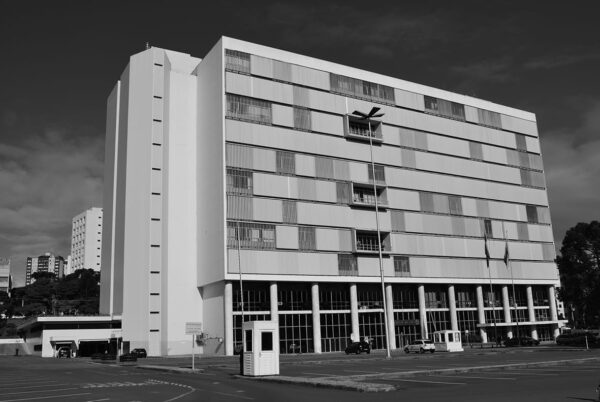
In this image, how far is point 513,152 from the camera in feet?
315

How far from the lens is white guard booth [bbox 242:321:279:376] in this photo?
29.7 m

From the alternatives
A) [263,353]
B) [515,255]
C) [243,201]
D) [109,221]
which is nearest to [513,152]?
[515,255]

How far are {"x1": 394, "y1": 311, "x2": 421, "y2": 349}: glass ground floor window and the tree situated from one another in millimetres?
20062

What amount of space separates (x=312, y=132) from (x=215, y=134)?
42.4 ft

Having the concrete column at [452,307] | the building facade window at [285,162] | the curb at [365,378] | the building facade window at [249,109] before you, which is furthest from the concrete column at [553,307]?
the curb at [365,378]

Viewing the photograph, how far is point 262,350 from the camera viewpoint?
3000 centimetres

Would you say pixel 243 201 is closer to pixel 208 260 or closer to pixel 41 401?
pixel 208 260

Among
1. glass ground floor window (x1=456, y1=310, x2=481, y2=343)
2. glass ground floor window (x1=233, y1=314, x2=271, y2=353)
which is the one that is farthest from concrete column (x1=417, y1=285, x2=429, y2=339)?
glass ground floor window (x1=233, y1=314, x2=271, y2=353)

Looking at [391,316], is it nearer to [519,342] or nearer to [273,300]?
[519,342]

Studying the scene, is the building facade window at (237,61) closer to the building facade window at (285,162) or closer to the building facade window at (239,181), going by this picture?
the building facade window at (285,162)

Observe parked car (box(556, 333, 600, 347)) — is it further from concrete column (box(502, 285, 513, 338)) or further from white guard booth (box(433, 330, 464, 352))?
concrete column (box(502, 285, 513, 338))

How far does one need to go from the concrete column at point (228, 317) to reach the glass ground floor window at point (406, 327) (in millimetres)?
24166

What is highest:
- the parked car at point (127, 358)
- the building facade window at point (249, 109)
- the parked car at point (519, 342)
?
the building facade window at point (249, 109)

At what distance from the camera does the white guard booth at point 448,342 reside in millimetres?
60969
